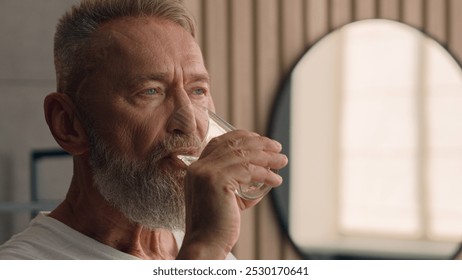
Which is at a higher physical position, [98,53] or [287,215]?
[98,53]

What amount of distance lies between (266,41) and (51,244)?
1.98ft

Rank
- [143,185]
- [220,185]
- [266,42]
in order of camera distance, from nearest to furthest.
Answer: [220,185]
[143,185]
[266,42]

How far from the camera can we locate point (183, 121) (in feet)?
2.32

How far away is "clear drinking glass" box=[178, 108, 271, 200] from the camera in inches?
26.7

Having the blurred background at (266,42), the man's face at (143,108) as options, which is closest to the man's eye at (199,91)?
the man's face at (143,108)

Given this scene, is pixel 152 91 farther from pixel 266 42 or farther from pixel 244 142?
pixel 266 42

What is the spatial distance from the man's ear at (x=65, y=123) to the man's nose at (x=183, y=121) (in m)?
0.11

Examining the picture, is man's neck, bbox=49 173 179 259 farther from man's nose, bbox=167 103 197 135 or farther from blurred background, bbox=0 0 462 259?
blurred background, bbox=0 0 462 259

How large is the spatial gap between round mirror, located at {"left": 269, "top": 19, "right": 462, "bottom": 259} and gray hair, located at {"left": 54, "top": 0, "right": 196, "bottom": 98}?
0.47m

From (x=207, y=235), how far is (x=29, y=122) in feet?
1.63

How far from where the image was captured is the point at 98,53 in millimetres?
740

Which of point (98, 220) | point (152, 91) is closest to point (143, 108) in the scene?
point (152, 91)
